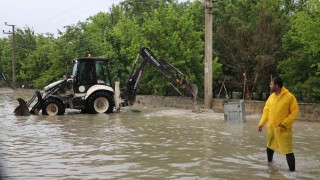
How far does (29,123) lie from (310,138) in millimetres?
10671

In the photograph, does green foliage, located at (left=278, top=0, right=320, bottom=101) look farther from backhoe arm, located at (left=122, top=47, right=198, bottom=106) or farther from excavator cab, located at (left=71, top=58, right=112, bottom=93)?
excavator cab, located at (left=71, top=58, right=112, bottom=93)

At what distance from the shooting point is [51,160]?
902 centimetres

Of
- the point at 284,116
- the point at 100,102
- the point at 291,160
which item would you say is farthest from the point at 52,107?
the point at 291,160

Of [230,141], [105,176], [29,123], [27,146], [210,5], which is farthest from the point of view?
[210,5]

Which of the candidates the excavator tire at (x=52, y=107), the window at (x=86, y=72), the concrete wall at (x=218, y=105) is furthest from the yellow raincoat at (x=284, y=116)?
the window at (x=86, y=72)

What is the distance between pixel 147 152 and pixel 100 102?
12.1 m

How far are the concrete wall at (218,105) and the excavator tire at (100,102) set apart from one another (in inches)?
197

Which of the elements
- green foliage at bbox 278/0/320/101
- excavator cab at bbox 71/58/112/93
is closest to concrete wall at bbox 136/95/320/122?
green foliage at bbox 278/0/320/101

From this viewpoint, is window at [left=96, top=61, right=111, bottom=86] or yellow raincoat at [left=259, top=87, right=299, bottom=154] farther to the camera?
window at [left=96, top=61, right=111, bottom=86]

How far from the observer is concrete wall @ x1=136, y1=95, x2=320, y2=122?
1747 centimetres

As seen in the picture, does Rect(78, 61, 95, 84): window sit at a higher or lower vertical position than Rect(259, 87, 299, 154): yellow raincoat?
higher

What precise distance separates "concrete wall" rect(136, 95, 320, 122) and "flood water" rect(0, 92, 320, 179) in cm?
158

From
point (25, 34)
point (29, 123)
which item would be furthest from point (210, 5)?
point (25, 34)

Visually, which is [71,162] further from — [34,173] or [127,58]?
[127,58]
